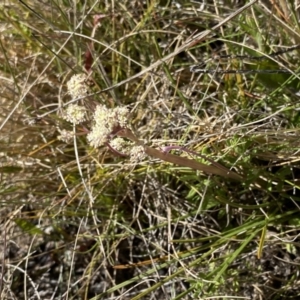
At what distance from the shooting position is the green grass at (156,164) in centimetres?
111

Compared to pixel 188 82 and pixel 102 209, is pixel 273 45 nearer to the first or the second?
pixel 188 82

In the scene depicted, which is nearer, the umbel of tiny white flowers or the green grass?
the umbel of tiny white flowers

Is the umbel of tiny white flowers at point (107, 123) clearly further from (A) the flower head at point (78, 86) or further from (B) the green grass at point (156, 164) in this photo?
(B) the green grass at point (156, 164)

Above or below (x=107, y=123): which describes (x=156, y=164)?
below

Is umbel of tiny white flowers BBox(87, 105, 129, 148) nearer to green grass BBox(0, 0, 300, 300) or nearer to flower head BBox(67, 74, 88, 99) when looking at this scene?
flower head BBox(67, 74, 88, 99)

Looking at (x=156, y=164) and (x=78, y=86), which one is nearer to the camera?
(x=78, y=86)

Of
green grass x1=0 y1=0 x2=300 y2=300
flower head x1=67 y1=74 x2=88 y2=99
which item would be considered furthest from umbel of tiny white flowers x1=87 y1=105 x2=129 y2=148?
green grass x1=0 y1=0 x2=300 y2=300

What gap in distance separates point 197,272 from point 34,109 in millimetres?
482

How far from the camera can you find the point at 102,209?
1318 millimetres

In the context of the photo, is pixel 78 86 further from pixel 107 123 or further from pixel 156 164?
pixel 156 164

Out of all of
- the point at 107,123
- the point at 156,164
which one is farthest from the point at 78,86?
the point at 156,164

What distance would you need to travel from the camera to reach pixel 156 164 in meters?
1.21

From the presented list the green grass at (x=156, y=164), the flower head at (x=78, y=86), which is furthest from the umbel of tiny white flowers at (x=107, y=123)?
the green grass at (x=156, y=164)

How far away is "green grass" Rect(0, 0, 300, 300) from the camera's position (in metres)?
1.11
